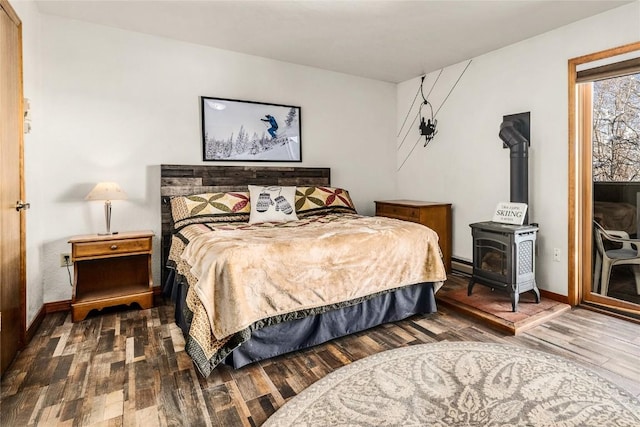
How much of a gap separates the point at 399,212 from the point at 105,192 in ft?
9.92

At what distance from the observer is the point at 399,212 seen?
4.16 metres

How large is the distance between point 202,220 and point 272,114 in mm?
1521

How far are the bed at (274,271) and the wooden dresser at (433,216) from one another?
1008 mm

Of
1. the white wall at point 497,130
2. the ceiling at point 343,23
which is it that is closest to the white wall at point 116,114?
the ceiling at point 343,23

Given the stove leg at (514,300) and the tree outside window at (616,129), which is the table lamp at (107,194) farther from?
the tree outside window at (616,129)

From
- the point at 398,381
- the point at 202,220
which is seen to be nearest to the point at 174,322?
the point at 202,220

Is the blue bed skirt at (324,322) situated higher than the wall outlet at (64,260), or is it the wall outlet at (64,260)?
the wall outlet at (64,260)

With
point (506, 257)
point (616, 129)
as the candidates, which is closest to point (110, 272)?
point (506, 257)

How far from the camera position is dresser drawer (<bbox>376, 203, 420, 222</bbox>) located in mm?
3928

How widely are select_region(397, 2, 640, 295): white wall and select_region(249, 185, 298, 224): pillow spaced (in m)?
2.02

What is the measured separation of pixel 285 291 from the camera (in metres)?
2.13

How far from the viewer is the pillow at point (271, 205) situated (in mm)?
3211

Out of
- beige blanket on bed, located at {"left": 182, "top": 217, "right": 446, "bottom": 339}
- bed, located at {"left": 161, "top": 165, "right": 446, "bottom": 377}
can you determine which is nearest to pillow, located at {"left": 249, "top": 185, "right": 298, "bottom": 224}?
bed, located at {"left": 161, "top": 165, "right": 446, "bottom": 377}

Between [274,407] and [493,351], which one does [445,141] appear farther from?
[274,407]
